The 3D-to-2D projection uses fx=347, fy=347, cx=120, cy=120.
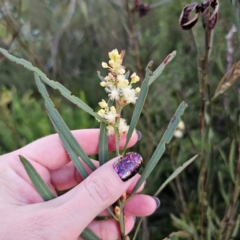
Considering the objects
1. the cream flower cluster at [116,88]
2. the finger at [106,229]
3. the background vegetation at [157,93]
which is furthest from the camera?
the background vegetation at [157,93]

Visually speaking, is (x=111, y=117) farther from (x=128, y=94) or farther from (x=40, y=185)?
(x=40, y=185)

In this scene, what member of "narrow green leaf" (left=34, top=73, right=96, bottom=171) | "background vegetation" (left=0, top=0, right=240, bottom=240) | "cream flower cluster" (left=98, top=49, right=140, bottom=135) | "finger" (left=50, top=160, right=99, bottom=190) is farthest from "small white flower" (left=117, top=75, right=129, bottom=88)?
"finger" (left=50, top=160, right=99, bottom=190)

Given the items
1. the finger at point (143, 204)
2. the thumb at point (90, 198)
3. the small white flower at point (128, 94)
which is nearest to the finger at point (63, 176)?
the finger at point (143, 204)

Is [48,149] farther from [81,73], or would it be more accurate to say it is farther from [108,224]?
[81,73]

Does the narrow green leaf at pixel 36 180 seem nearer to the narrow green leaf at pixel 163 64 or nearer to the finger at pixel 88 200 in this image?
the finger at pixel 88 200

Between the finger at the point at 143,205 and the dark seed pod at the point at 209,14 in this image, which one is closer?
the dark seed pod at the point at 209,14

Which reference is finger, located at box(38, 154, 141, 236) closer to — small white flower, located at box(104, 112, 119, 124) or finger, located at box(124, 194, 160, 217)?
small white flower, located at box(104, 112, 119, 124)
